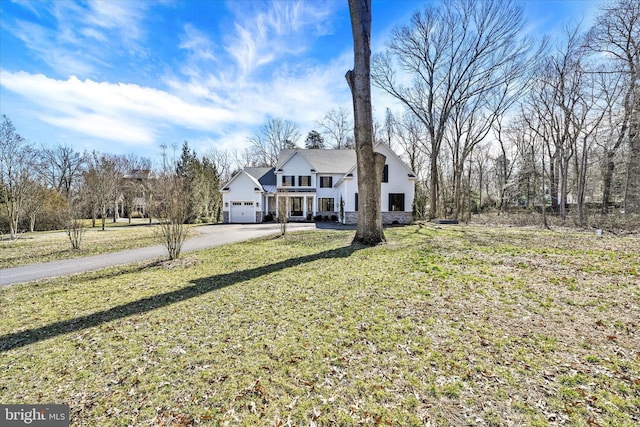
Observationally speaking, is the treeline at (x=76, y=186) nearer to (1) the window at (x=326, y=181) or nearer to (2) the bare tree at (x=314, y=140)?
(1) the window at (x=326, y=181)

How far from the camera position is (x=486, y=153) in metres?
37.6

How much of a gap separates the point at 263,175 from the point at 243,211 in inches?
213

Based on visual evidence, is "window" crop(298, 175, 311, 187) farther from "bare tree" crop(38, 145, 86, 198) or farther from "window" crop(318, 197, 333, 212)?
"bare tree" crop(38, 145, 86, 198)

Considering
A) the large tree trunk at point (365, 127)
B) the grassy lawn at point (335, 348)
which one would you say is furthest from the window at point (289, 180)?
the grassy lawn at point (335, 348)

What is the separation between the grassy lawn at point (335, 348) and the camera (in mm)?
2473

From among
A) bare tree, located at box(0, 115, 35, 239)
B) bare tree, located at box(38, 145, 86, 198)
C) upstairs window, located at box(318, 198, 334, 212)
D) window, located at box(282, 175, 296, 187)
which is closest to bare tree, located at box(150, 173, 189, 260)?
bare tree, located at box(0, 115, 35, 239)

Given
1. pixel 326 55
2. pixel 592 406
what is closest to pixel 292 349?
pixel 592 406

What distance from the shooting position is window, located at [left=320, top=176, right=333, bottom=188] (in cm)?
2769

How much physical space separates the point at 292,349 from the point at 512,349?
2802 mm

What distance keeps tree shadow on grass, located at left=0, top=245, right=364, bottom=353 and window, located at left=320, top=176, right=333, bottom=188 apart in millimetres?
19670

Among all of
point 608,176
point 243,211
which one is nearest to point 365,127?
point 243,211

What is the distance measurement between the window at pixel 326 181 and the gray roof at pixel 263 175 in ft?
19.3

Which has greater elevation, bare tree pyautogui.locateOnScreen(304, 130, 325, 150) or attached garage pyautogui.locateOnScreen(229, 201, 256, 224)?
bare tree pyautogui.locateOnScreen(304, 130, 325, 150)

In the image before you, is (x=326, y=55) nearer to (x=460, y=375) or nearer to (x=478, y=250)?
(x=478, y=250)
